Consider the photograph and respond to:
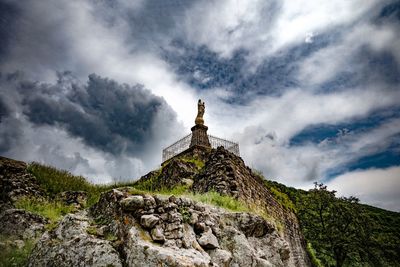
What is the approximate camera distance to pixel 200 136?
20.5m

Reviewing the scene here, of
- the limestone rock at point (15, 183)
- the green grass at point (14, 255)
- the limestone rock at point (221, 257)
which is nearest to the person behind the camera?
the limestone rock at point (221, 257)

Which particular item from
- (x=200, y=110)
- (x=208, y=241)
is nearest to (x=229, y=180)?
(x=208, y=241)

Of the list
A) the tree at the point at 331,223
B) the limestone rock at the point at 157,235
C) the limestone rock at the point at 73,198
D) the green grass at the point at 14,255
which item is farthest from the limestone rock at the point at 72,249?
the tree at the point at 331,223

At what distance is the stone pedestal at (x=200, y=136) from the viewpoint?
20125mm

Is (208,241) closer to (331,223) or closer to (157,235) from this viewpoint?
(157,235)

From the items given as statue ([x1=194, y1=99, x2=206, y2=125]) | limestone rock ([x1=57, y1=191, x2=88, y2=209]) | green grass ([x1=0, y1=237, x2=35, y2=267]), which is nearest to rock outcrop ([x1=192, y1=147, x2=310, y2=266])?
limestone rock ([x1=57, y1=191, x2=88, y2=209])

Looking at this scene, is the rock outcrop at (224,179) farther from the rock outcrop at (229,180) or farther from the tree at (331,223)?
the tree at (331,223)

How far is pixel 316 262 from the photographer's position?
1823 centimetres

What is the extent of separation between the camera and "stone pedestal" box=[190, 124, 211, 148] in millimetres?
20125

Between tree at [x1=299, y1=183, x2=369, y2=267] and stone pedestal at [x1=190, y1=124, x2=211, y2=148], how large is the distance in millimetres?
10388

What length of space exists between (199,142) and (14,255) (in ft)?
49.5

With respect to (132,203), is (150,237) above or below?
below

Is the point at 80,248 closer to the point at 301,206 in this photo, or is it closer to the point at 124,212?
the point at 124,212

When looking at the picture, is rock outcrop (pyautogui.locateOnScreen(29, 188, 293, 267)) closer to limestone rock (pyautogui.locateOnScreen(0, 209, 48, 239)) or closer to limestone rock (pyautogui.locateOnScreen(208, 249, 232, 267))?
limestone rock (pyautogui.locateOnScreen(208, 249, 232, 267))
